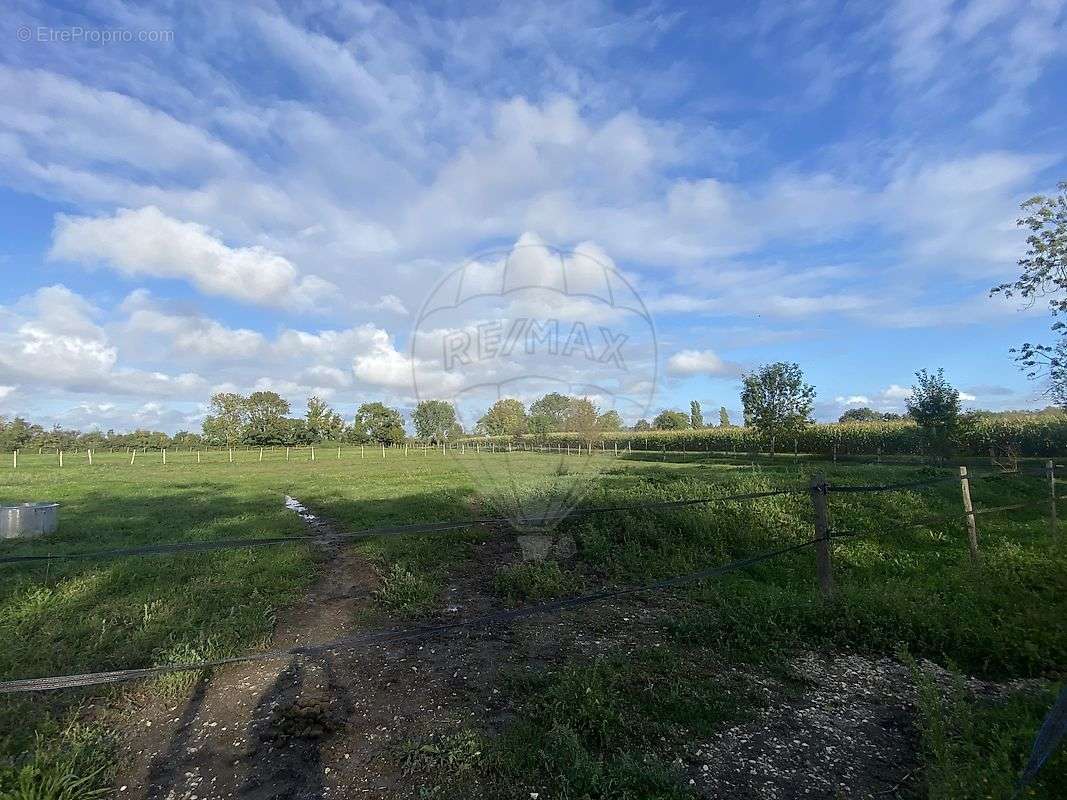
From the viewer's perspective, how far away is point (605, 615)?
6.74 m

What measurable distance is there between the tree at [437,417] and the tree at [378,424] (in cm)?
Result: 7688

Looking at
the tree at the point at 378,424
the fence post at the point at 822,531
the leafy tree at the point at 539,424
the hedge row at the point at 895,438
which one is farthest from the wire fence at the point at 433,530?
the tree at the point at 378,424

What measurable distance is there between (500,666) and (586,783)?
76.5 inches

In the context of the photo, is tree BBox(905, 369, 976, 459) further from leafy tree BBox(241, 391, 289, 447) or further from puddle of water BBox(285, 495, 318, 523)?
leafy tree BBox(241, 391, 289, 447)

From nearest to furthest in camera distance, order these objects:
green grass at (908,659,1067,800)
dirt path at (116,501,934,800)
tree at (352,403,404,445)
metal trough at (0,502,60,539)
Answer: green grass at (908,659,1067,800) < dirt path at (116,501,934,800) < metal trough at (0,502,60,539) < tree at (352,403,404,445)

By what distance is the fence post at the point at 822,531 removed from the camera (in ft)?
20.2

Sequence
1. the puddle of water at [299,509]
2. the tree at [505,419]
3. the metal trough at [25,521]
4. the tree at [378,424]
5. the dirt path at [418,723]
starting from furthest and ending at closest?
1. the tree at [378,424]
2. the puddle of water at [299,509]
3. the metal trough at [25,521]
4. the tree at [505,419]
5. the dirt path at [418,723]

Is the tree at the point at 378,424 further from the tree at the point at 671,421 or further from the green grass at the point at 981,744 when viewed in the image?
the green grass at the point at 981,744

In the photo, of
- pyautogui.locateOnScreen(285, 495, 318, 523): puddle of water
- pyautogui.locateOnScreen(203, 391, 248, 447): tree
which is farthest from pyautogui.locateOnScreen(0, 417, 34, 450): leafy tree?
pyautogui.locateOnScreen(285, 495, 318, 523): puddle of water

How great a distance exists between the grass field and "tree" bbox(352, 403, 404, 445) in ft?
238

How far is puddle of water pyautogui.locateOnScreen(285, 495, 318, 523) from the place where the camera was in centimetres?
1424

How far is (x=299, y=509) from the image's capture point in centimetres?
1602

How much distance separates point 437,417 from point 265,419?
9267 centimetres

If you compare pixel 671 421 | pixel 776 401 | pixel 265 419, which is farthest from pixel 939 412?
pixel 265 419
